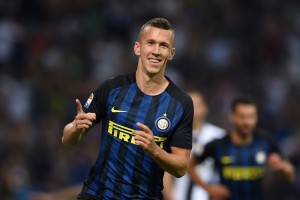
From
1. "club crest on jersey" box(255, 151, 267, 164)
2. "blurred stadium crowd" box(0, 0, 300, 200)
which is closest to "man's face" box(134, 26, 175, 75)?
"club crest on jersey" box(255, 151, 267, 164)

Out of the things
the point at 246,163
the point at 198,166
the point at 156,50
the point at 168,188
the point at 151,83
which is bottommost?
the point at 168,188

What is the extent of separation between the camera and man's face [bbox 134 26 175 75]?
570cm

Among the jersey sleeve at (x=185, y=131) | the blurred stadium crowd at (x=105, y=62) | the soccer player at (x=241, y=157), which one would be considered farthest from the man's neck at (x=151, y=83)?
the blurred stadium crowd at (x=105, y=62)

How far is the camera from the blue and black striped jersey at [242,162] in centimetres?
834

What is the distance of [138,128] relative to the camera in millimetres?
5699

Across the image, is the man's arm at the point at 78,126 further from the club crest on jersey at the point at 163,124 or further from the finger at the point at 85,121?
the club crest on jersey at the point at 163,124

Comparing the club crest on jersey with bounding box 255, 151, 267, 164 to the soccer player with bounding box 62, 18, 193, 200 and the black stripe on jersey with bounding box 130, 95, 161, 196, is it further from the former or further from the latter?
the black stripe on jersey with bounding box 130, 95, 161, 196

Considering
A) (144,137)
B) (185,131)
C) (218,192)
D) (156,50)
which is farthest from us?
(218,192)

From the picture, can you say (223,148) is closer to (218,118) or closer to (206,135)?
(206,135)

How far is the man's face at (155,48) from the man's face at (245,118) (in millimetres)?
2848

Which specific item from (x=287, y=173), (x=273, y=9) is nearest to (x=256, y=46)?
(x=273, y=9)

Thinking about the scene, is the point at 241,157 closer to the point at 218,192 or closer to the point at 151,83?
the point at 218,192

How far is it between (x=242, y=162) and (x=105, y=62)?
6267 millimetres

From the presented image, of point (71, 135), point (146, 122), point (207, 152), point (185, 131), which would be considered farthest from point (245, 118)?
point (71, 135)
